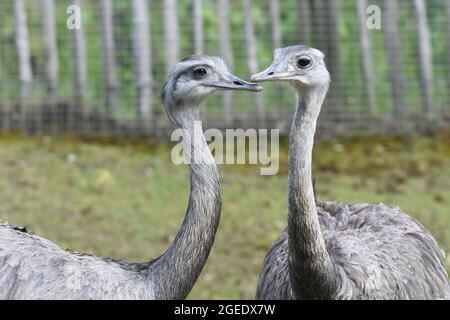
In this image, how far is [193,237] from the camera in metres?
4.35

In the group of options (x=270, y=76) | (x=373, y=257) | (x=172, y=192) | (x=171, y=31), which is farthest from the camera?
(x=171, y=31)

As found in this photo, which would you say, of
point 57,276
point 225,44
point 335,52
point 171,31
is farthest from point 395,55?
point 57,276

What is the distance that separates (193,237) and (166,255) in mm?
140

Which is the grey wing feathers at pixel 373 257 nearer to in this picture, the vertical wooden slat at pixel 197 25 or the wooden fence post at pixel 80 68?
the vertical wooden slat at pixel 197 25

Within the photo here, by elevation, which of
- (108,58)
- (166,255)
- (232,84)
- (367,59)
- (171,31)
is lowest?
(166,255)

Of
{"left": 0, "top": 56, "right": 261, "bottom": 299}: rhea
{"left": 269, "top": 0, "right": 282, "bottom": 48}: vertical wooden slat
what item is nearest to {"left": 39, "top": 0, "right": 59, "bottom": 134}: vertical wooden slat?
{"left": 269, "top": 0, "right": 282, "bottom": 48}: vertical wooden slat

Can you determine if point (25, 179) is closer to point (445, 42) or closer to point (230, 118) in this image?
point (230, 118)

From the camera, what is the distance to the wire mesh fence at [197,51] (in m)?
9.11

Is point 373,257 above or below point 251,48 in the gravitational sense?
below

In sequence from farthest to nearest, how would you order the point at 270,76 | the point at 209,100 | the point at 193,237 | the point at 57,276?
the point at 209,100
the point at 270,76
the point at 193,237
the point at 57,276

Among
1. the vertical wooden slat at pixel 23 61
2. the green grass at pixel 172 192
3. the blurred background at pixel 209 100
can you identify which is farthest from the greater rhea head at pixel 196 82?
the vertical wooden slat at pixel 23 61

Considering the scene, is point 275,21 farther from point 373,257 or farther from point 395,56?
point 373,257

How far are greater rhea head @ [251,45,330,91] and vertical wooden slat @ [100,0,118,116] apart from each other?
4.46 metres

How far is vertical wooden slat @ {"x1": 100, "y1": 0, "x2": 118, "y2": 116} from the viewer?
29.8ft
